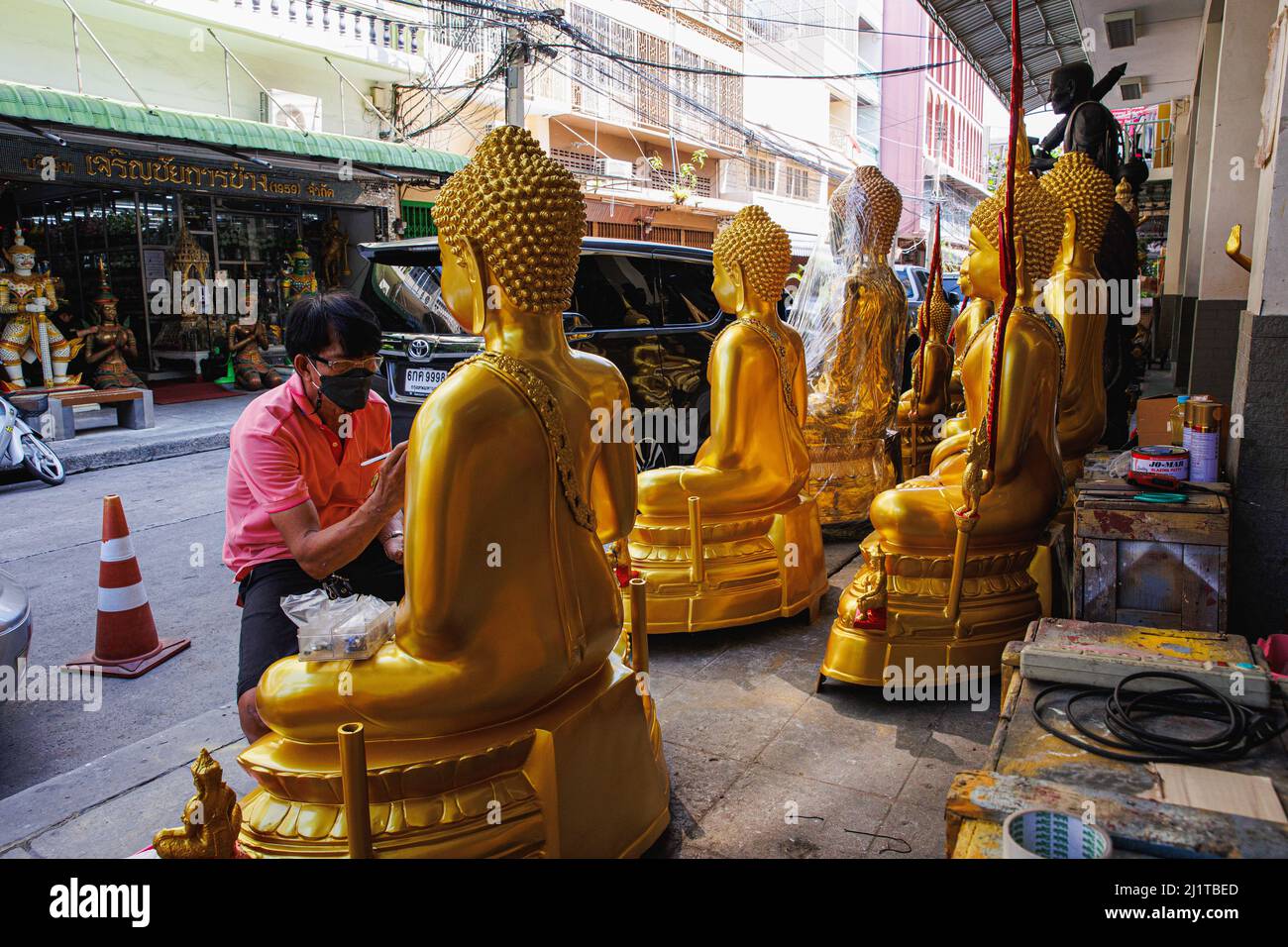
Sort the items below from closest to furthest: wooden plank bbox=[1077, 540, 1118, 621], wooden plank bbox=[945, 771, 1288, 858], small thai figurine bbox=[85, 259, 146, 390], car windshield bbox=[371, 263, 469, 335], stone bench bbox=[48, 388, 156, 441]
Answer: wooden plank bbox=[945, 771, 1288, 858] < wooden plank bbox=[1077, 540, 1118, 621] < car windshield bbox=[371, 263, 469, 335] < stone bench bbox=[48, 388, 156, 441] < small thai figurine bbox=[85, 259, 146, 390]

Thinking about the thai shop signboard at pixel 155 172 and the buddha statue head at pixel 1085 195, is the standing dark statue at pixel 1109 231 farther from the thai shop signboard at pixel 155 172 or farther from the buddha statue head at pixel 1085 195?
the thai shop signboard at pixel 155 172

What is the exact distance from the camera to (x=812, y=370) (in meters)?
A: 5.57

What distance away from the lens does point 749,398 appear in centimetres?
384

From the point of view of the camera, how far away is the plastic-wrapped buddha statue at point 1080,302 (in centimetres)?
414

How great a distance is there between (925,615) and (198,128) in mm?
9387

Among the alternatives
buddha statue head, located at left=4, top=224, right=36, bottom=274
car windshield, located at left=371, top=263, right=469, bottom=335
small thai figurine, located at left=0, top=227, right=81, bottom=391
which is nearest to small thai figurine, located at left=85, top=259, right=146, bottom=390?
small thai figurine, located at left=0, top=227, right=81, bottom=391

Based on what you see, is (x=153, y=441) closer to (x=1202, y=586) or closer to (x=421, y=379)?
(x=421, y=379)

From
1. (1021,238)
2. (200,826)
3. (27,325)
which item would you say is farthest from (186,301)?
(200,826)

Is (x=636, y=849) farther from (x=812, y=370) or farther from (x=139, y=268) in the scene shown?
(x=139, y=268)

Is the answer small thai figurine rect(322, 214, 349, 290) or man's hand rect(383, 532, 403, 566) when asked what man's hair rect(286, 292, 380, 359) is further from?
small thai figurine rect(322, 214, 349, 290)

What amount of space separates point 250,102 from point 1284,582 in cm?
1282

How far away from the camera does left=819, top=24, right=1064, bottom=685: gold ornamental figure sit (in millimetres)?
3137

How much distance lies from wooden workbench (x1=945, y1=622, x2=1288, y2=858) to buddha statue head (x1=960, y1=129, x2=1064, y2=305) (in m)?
1.73

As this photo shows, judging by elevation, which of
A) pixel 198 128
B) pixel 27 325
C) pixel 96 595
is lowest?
pixel 96 595
